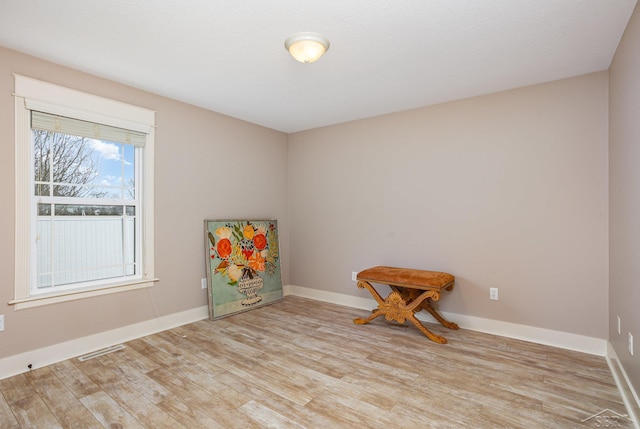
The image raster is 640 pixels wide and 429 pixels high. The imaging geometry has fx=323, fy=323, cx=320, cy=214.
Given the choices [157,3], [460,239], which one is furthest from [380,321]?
[157,3]

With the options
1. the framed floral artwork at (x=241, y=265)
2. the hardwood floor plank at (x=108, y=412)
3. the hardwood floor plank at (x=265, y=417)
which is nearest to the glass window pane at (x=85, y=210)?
the framed floral artwork at (x=241, y=265)

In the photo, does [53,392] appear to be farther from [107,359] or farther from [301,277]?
[301,277]

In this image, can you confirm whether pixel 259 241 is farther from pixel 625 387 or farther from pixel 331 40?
pixel 625 387

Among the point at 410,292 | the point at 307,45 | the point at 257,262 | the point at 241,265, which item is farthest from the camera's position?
the point at 257,262

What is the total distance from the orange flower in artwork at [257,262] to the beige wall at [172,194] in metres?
0.52

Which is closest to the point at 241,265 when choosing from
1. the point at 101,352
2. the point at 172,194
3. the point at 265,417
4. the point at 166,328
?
the point at 166,328

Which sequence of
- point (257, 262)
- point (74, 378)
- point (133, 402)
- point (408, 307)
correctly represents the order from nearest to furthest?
point (133, 402) < point (74, 378) < point (408, 307) < point (257, 262)

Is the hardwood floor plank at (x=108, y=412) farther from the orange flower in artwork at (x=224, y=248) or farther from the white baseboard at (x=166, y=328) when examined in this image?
the orange flower in artwork at (x=224, y=248)

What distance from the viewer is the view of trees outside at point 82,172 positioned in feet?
8.57

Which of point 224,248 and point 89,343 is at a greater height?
point 224,248

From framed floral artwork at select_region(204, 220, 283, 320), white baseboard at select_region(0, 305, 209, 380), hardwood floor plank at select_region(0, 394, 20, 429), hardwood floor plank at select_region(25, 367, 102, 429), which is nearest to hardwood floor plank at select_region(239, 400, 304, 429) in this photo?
hardwood floor plank at select_region(25, 367, 102, 429)

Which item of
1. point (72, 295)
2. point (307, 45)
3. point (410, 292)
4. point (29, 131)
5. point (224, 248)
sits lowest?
point (410, 292)

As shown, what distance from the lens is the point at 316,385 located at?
2232 millimetres

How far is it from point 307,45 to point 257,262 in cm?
277
